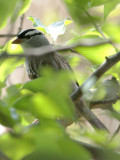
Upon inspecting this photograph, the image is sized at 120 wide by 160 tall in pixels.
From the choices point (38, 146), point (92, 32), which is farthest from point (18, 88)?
point (92, 32)

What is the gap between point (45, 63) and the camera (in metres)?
1.54

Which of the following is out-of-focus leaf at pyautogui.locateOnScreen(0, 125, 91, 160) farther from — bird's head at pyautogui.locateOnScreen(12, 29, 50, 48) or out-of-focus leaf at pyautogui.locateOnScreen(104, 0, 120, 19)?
bird's head at pyautogui.locateOnScreen(12, 29, 50, 48)

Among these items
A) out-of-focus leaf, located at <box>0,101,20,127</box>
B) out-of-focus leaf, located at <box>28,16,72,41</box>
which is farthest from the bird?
out-of-focus leaf, located at <box>0,101,20,127</box>

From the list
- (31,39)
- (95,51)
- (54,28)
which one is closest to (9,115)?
(95,51)

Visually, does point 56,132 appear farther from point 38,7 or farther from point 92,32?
point 38,7

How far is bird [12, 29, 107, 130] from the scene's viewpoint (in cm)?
118

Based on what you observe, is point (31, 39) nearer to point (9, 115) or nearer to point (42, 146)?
point (9, 115)

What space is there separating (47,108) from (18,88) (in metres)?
0.17

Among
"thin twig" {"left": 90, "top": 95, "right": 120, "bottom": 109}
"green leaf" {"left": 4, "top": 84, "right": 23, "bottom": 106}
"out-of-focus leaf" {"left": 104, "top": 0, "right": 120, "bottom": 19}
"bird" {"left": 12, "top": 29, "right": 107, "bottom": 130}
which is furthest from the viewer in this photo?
"bird" {"left": 12, "top": 29, "right": 107, "bottom": 130}

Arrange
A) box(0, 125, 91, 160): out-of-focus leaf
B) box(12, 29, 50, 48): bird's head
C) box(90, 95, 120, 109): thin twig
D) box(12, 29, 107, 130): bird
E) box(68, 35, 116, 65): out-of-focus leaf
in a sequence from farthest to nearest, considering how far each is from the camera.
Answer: box(12, 29, 50, 48): bird's head
box(12, 29, 107, 130): bird
box(90, 95, 120, 109): thin twig
box(68, 35, 116, 65): out-of-focus leaf
box(0, 125, 91, 160): out-of-focus leaf

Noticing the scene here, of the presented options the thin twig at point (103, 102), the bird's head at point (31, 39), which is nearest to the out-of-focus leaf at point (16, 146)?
the thin twig at point (103, 102)

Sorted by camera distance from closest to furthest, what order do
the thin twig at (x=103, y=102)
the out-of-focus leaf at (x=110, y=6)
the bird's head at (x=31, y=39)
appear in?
the out-of-focus leaf at (x=110, y=6) → the thin twig at (x=103, y=102) → the bird's head at (x=31, y=39)

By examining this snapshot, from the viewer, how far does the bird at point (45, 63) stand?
1180mm

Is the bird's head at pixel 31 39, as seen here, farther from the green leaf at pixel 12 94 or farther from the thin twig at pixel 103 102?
the green leaf at pixel 12 94
